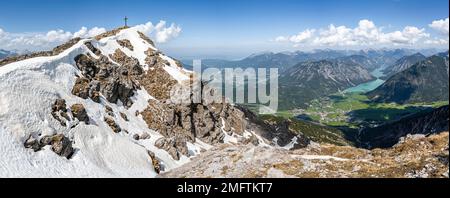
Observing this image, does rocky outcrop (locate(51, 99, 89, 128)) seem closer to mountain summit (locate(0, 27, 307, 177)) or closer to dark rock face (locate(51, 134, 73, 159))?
mountain summit (locate(0, 27, 307, 177))

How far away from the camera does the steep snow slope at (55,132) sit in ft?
184

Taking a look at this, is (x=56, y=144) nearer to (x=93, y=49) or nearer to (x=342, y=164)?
(x=342, y=164)

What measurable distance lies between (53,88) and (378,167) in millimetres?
60507

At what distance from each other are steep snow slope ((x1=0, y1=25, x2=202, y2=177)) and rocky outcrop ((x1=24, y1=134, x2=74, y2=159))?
0.83m

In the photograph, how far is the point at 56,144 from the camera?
201 feet

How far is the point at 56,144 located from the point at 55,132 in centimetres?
352

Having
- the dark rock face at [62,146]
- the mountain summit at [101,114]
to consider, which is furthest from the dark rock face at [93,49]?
the dark rock face at [62,146]

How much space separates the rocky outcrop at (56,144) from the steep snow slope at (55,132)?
83cm

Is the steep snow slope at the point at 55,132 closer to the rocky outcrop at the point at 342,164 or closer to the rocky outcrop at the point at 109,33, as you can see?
the rocky outcrop at the point at 342,164

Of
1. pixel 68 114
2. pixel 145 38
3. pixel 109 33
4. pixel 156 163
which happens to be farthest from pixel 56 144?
pixel 145 38

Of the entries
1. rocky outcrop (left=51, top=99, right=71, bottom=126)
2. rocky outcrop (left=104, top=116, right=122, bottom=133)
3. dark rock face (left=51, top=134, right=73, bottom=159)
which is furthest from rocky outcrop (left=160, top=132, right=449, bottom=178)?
rocky outcrop (left=104, top=116, right=122, bottom=133)

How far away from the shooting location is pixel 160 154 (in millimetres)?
82688
